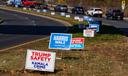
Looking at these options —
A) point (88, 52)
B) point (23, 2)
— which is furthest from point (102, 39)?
point (23, 2)

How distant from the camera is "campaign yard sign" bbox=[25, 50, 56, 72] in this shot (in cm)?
1429

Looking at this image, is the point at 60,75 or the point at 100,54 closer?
the point at 60,75

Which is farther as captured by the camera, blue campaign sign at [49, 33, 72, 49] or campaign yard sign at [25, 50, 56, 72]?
blue campaign sign at [49, 33, 72, 49]

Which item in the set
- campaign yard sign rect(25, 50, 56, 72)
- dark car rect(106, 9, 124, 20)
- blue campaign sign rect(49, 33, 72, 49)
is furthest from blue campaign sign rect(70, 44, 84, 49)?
dark car rect(106, 9, 124, 20)

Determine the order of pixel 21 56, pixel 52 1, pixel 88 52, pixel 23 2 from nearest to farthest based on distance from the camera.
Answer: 1. pixel 21 56
2. pixel 88 52
3. pixel 23 2
4. pixel 52 1

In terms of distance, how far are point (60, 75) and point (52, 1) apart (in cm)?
12457

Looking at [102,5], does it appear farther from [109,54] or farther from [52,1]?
[109,54]

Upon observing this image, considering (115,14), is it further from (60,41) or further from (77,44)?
(60,41)

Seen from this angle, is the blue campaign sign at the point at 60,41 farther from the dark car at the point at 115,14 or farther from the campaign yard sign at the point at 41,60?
the dark car at the point at 115,14

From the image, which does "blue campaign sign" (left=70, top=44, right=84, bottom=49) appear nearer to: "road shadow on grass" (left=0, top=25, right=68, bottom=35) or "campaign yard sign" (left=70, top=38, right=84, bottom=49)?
"campaign yard sign" (left=70, top=38, right=84, bottom=49)

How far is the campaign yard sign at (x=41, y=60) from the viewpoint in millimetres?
14289

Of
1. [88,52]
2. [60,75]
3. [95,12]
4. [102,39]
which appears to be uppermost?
[60,75]

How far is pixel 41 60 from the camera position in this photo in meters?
14.3

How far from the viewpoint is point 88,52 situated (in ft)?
68.4
